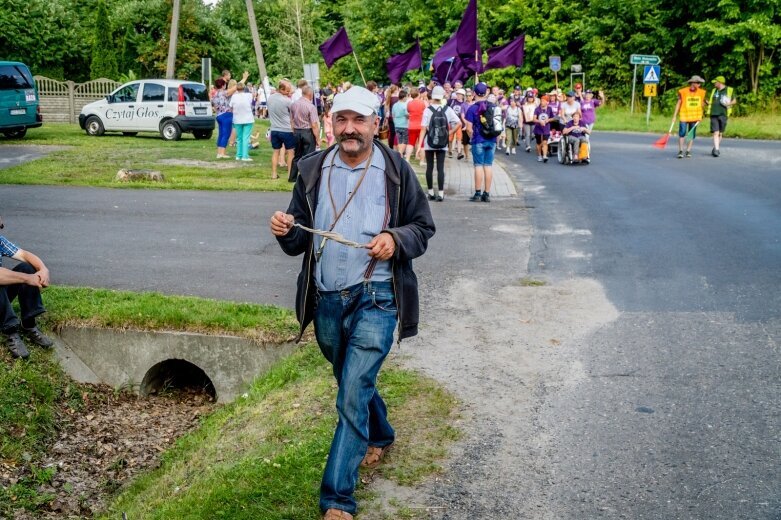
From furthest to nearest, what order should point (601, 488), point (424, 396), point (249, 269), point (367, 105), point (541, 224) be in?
point (541, 224), point (249, 269), point (424, 396), point (601, 488), point (367, 105)

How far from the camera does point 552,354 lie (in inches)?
278

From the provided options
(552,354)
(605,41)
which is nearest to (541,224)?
(552,354)

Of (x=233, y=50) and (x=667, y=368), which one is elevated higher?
(x=233, y=50)

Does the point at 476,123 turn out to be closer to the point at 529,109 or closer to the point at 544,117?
the point at 544,117

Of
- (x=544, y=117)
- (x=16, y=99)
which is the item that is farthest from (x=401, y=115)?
(x=16, y=99)

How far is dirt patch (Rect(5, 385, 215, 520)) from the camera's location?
6.20m

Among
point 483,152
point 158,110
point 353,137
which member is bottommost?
point 483,152

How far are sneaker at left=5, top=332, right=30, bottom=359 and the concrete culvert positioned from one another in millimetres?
1080

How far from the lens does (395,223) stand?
4.52 metres

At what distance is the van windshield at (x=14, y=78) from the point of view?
83.0 ft

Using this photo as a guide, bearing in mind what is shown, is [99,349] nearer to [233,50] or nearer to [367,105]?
[367,105]

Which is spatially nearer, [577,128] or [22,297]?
[22,297]

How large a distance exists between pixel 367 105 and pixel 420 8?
182ft

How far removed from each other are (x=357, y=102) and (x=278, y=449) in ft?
6.83
